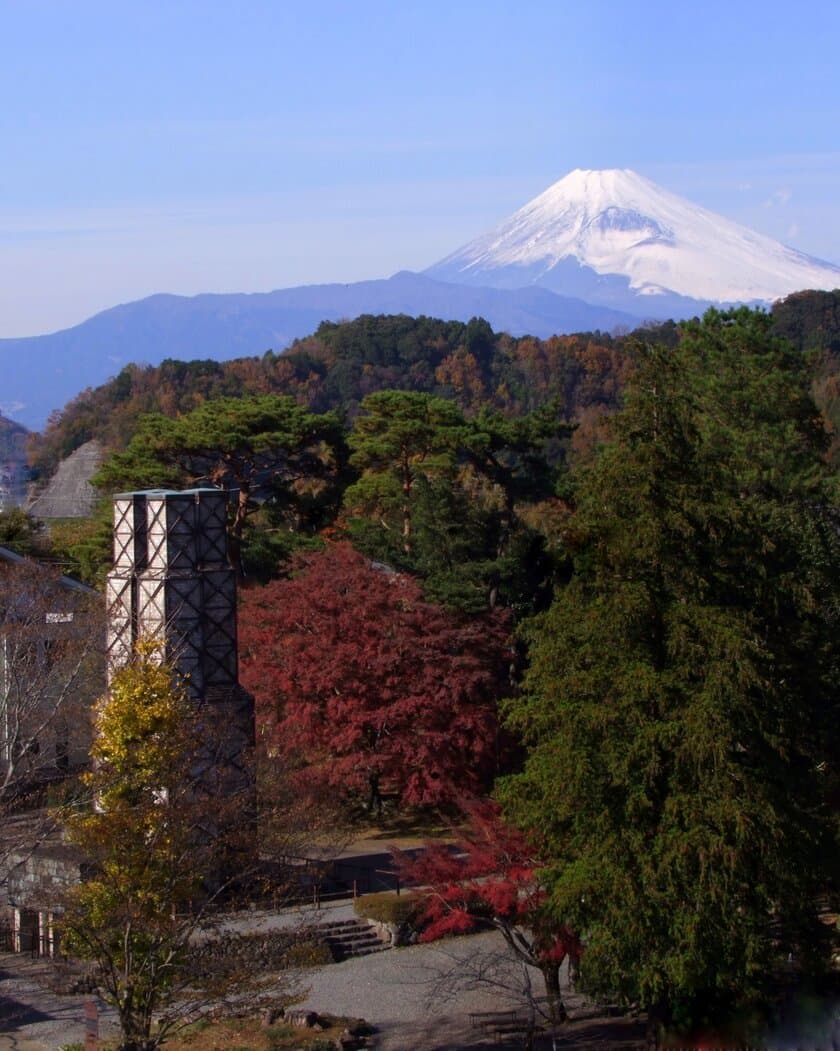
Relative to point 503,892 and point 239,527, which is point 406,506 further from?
point 503,892

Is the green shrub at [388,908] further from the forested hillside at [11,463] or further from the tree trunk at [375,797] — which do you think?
the forested hillside at [11,463]

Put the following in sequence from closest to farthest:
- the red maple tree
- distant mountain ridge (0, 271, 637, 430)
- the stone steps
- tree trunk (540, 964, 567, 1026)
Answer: the red maple tree → tree trunk (540, 964, 567, 1026) → the stone steps → distant mountain ridge (0, 271, 637, 430)

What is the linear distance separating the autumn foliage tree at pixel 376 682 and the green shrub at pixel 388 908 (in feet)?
6.25

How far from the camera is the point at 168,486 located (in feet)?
96.5

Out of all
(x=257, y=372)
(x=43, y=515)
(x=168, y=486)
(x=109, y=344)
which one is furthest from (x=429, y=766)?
(x=109, y=344)

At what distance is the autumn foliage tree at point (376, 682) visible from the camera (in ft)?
65.2

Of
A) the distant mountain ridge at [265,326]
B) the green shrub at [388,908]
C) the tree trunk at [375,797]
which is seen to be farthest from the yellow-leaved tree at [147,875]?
the distant mountain ridge at [265,326]

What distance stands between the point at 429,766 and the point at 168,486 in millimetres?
11968

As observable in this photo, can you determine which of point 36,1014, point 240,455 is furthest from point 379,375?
point 36,1014

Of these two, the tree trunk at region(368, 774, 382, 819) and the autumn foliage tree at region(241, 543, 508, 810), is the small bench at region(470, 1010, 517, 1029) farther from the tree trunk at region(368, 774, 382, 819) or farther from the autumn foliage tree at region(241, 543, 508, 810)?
the tree trunk at region(368, 774, 382, 819)

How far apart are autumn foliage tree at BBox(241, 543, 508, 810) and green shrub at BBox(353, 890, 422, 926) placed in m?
1.90

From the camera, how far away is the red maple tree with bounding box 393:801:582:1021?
14.0 meters

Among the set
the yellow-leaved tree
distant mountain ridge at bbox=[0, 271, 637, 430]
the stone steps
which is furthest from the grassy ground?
distant mountain ridge at bbox=[0, 271, 637, 430]

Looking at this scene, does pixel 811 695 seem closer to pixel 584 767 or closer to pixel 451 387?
pixel 584 767
